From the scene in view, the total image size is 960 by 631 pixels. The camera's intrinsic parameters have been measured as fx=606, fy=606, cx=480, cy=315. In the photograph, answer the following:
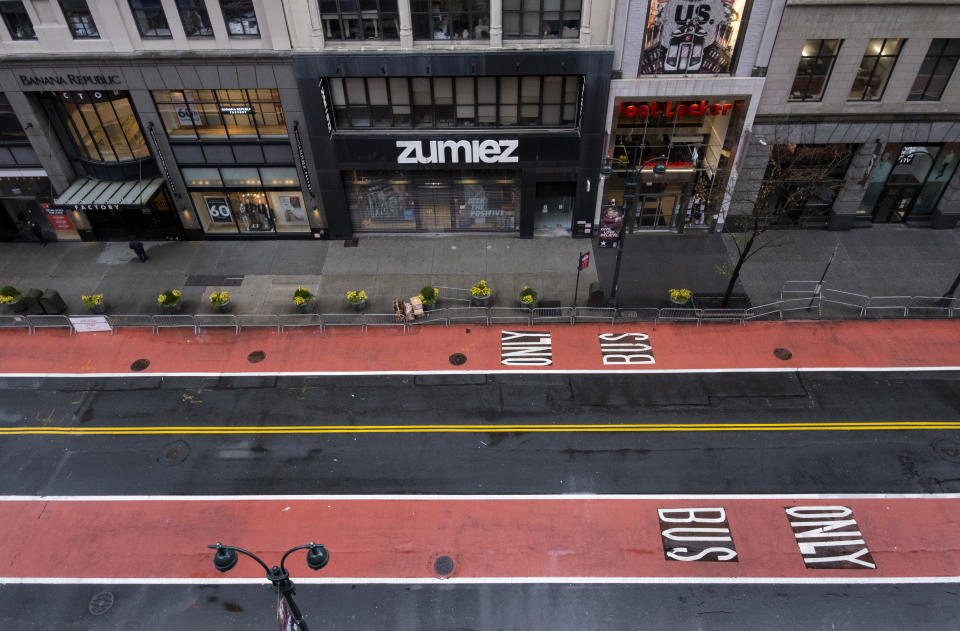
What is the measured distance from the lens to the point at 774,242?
30547mm

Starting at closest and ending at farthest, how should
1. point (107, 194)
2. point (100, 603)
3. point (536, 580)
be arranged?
point (100, 603)
point (536, 580)
point (107, 194)

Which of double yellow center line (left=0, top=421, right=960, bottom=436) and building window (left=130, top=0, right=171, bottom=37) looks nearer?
double yellow center line (left=0, top=421, right=960, bottom=436)

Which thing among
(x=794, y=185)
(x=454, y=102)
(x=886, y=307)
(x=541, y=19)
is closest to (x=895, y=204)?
(x=794, y=185)

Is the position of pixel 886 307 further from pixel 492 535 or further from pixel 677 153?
pixel 492 535

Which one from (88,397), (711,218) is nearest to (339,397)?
(88,397)

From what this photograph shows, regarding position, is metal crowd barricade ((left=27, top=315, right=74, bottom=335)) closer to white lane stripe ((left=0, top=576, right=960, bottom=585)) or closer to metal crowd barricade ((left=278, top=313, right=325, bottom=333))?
metal crowd barricade ((left=278, top=313, right=325, bottom=333))

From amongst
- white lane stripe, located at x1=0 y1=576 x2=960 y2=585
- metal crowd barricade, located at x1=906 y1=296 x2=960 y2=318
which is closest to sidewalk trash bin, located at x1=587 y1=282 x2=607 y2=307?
white lane stripe, located at x1=0 y1=576 x2=960 y2=585

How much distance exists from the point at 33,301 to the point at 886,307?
37079 millimetres

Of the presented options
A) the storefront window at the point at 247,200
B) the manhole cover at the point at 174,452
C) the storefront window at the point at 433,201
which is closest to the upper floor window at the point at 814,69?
the storefront window at the point at 433,201

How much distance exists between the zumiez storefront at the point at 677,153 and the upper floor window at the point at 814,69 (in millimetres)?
2426

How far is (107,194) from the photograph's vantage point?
2861 centimetres

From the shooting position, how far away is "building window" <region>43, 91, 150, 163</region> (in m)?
27.4

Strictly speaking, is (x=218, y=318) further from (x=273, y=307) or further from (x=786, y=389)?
(x=786, y=389)

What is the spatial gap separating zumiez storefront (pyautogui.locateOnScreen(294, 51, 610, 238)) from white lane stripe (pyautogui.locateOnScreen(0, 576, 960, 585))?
60.8 feet
